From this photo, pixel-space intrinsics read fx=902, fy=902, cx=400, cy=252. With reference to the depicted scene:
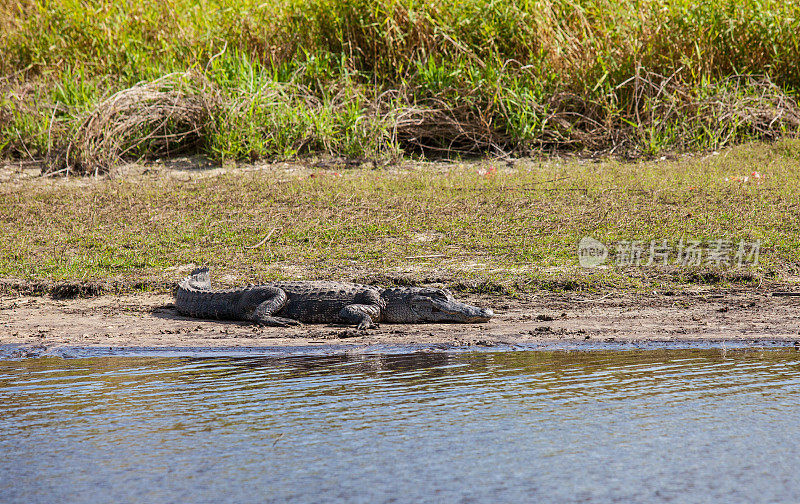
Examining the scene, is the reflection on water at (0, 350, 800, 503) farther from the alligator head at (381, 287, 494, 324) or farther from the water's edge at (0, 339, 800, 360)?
the alligator head at (381, 287, 494, 324)

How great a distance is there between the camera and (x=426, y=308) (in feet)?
19.0

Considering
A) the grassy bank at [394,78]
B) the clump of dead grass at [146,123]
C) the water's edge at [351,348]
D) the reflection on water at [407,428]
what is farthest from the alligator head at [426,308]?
the clump of dead grass at [146,123]

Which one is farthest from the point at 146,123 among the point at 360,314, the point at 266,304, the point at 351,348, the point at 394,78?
the point at 351,348

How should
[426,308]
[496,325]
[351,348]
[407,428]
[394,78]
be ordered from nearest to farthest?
[407,428]
[351,348]
[496,325]
[426,308]
[394,78]

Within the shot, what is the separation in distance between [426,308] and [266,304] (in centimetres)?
104

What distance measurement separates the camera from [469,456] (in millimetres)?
3510

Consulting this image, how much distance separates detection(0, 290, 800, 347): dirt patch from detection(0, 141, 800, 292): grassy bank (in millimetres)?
338

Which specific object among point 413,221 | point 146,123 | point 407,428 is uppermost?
point 146,123

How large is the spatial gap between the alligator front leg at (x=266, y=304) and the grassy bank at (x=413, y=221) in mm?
674

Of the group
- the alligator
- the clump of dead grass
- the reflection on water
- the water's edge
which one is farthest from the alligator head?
the clump of dead grass

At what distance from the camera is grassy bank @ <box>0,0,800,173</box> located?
32.3 ft

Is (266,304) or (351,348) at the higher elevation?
(266,304)

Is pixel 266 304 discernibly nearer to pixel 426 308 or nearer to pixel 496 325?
pixel 426 308

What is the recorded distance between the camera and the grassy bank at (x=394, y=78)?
985cm
